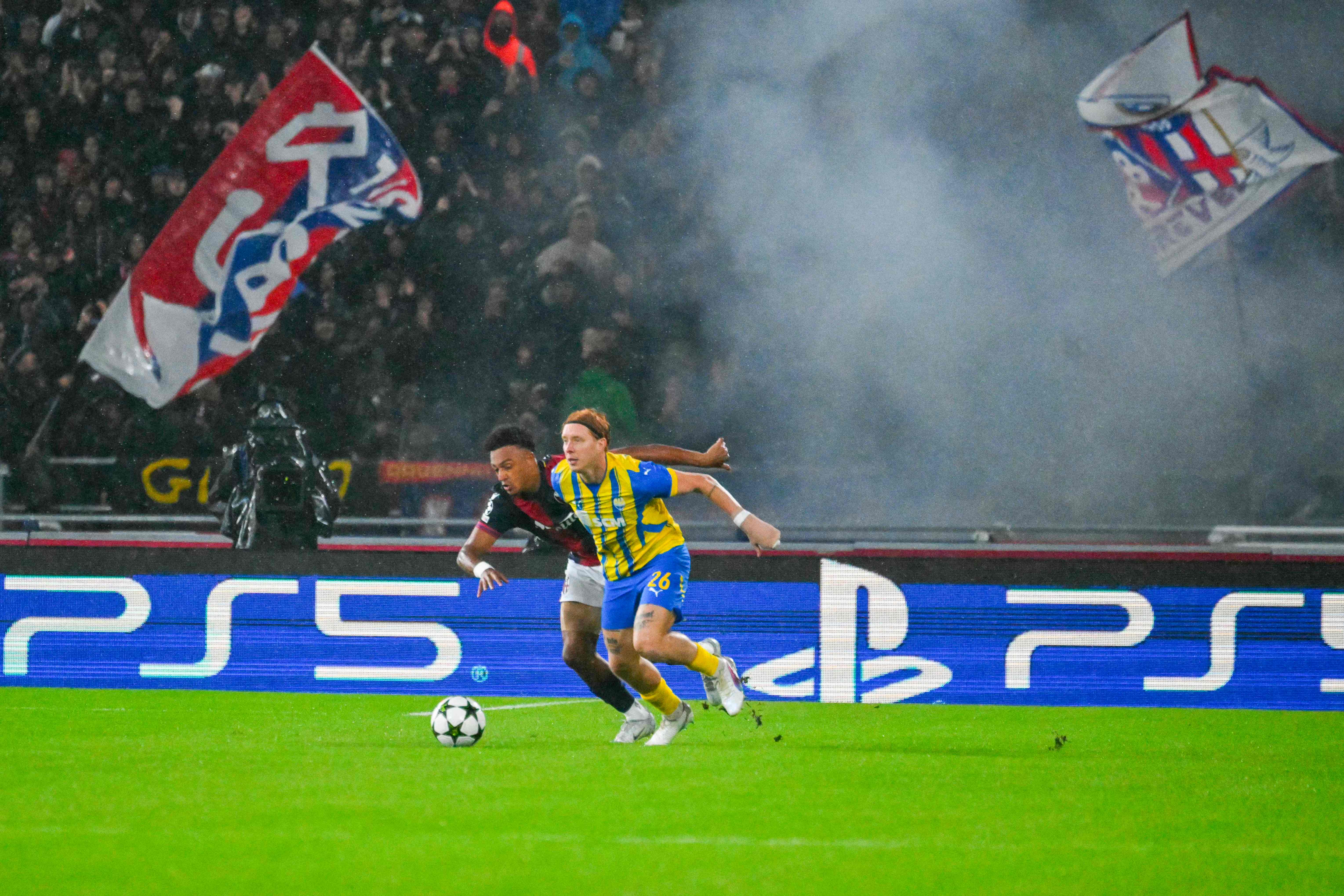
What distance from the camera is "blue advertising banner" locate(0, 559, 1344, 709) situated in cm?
989

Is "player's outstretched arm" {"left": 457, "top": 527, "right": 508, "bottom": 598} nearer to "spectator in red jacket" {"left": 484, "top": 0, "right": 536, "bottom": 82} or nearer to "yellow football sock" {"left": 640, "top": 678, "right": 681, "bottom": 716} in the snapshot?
"yellow football sock" {"left": 640, "top": 678, "right": 681, "bottom": 716}

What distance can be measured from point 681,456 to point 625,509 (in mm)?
397

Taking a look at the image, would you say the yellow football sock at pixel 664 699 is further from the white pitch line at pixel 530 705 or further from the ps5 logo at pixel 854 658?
the ps5 logo at pixel 854 658

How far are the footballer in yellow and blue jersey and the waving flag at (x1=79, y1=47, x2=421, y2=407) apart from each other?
6.76 metres

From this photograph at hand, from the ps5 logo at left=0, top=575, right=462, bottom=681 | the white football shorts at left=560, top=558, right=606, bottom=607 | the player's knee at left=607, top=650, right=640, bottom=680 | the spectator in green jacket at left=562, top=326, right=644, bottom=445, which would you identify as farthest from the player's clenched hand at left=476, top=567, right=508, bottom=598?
the spectator in green jacket at left=562, top=326, right=644, bottom=445

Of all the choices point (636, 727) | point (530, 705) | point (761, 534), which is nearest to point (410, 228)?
point (530, 705)

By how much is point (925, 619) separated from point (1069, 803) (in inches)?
175

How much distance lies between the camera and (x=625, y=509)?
24.5 ft

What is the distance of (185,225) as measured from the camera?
13484mm

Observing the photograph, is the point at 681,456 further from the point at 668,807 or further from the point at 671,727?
the point at 668,807

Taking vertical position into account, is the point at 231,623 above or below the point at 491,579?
below

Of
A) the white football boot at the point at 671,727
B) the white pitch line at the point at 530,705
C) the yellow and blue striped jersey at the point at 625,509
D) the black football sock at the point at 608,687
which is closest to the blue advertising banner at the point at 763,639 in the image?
the white pitch line at the point at 530,705

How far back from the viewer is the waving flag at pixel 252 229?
1333 cm

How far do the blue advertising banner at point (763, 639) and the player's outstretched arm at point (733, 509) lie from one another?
9.61 feet
